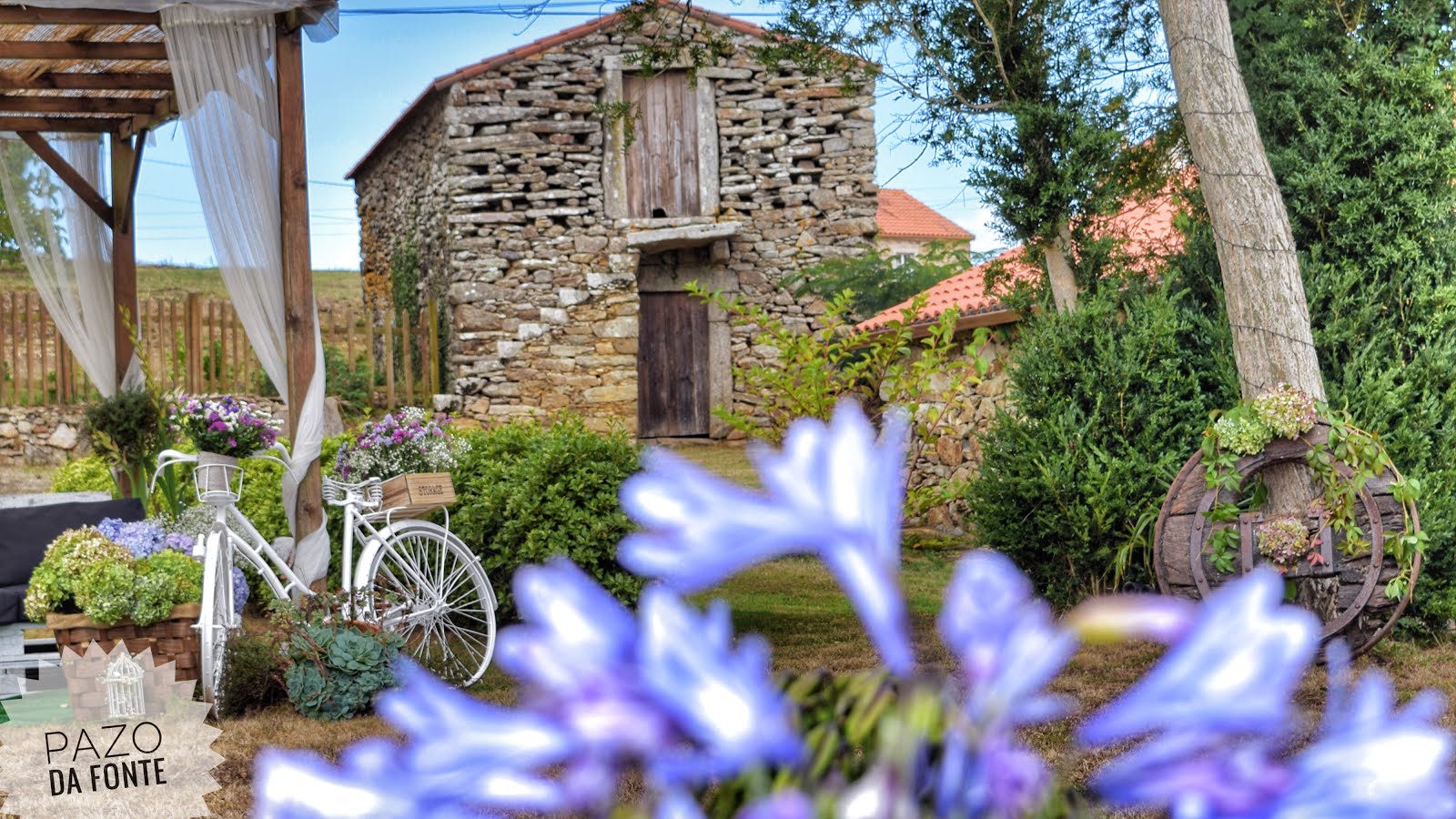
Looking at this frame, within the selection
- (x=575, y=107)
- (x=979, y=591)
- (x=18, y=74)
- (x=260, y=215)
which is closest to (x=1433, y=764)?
(x=979, y=591)

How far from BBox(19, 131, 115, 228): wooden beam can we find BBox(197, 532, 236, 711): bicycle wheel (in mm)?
3891

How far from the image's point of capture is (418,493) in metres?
5.37

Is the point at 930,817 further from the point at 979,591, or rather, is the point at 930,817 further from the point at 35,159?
the point at 35,159

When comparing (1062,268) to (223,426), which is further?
(1062,268)

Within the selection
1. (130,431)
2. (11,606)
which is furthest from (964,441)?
(11,606)

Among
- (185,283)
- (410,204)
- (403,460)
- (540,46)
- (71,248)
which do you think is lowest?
(403,460)

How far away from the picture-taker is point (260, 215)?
223 inches

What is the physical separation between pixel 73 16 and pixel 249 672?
3015mm

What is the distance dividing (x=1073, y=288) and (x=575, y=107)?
26.1 feet

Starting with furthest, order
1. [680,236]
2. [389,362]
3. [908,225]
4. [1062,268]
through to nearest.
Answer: [908,225] → [680,236] → [389,362] → [1062,268]

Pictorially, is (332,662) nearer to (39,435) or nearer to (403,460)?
(403,460)

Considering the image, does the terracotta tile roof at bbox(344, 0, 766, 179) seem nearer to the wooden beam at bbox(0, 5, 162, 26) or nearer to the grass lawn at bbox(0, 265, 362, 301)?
the wooden beam at bbox(0, 5, 162, 26)

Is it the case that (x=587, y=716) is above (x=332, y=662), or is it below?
above

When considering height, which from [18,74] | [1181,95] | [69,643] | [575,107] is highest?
[575,107]
